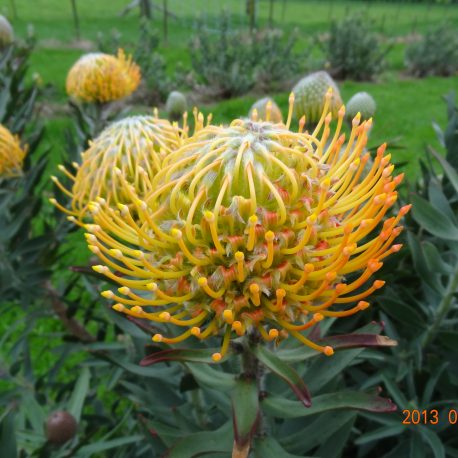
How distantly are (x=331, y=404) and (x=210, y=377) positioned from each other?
27 centimetres

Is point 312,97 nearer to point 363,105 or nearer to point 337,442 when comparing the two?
point 363,105

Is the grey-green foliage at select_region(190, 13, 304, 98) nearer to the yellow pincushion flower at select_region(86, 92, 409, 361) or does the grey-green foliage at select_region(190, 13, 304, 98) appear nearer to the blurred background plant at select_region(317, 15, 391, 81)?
the blurred background plant at select_region(317, 15, 391, 81)

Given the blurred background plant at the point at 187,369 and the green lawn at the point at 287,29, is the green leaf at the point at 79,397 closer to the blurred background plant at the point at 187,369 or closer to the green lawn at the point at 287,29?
the blurred background plant at the point at 187,369

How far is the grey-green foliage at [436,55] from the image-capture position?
988 cm

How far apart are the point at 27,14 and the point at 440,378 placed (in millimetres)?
17870

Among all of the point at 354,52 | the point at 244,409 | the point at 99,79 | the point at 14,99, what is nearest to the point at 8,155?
the point at 99,79

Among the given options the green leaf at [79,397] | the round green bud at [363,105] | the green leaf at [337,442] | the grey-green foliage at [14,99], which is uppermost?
the round green bud at [363,105]

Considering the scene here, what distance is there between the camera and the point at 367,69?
922 cm

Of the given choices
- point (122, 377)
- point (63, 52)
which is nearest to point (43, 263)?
point (122, 377)

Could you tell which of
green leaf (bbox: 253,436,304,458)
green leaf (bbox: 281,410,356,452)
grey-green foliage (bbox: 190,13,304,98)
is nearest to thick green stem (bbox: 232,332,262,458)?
green leaf (bbox: 253,436,304,458)

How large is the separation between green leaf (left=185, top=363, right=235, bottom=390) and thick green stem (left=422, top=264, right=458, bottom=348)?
29.3 inches

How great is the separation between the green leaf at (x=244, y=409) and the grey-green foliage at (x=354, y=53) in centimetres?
860

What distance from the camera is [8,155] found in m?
2.00

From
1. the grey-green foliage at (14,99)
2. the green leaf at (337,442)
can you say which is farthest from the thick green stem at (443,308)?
the grey-green foliage at (14,99)
